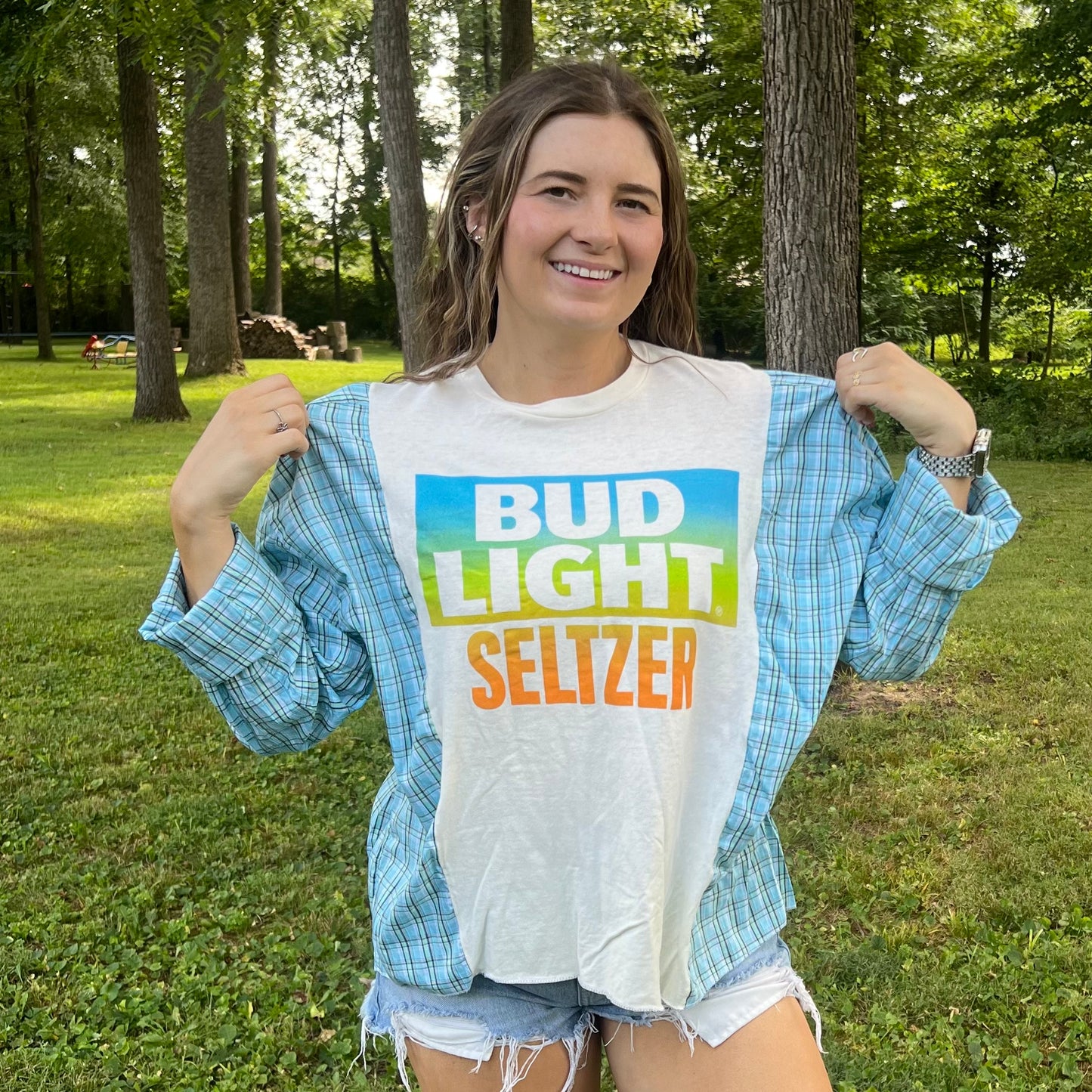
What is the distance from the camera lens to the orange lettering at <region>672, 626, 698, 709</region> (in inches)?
70.8

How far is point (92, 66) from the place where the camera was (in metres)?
24.3

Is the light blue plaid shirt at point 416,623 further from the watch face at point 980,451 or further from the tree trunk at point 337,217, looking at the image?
the tree trunk at point 337,217

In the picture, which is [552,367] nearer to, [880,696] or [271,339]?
[880,696]

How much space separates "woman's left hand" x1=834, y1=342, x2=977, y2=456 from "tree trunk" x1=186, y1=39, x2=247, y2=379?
18.6 meters

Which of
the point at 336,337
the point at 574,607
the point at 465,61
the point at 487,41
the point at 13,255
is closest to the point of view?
the point at 574,607

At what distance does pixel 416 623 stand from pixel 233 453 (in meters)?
0.39

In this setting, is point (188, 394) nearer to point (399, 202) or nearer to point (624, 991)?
point (399, 202)

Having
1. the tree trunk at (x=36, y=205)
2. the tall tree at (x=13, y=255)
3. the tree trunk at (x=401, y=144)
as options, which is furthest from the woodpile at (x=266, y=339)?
the tree trunk at (x=401, y=144)

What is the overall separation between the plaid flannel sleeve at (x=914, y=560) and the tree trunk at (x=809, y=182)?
11.9ft

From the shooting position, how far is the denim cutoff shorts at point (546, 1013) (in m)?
1.83

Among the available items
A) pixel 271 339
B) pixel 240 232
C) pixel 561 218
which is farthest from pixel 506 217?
pixel 240 232

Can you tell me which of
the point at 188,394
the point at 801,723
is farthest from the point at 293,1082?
the point at 188,394

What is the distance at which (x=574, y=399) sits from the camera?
6.30 ft

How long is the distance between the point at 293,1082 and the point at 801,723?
224cm
